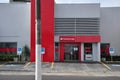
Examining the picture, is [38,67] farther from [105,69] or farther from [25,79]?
[105,69]

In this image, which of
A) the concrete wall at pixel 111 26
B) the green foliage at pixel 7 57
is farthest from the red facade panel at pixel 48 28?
the concrete wall at pixel 111 26

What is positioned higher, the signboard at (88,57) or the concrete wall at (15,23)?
the concrete wall at (15,23)

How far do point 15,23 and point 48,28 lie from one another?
18.5ft

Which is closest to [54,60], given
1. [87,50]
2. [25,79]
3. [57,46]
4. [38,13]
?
[57,46]

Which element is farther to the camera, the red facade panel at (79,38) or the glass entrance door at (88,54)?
the glass entrance door at (88,54)

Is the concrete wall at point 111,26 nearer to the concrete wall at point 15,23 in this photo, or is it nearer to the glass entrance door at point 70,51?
the glass entrance door at point 70,51

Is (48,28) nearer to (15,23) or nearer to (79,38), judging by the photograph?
(79,38)

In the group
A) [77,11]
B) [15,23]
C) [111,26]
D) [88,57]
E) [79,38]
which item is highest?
[77,11]

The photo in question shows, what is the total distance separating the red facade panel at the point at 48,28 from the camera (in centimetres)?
3731

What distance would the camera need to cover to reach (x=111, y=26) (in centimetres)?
4228

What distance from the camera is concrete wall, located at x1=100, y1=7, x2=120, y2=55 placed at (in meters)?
42.2

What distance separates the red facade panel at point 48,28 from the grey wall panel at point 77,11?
1.06 meters

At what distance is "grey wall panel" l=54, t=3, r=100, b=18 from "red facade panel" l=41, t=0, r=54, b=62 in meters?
1.06

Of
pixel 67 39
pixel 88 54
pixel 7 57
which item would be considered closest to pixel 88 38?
pixel 88 54
